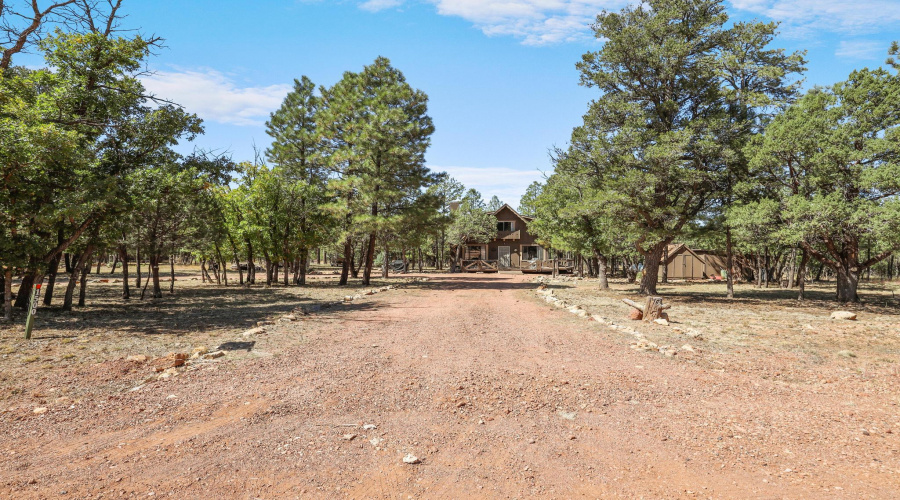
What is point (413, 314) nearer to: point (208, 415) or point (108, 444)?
point (208, 415)

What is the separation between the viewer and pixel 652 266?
19859 mm

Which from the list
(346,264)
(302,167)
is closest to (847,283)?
(346,264)

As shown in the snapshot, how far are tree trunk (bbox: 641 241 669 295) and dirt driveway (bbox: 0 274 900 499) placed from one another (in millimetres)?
12821

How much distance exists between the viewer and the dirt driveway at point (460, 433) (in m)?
3.72

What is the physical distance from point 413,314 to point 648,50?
1383 centimetres

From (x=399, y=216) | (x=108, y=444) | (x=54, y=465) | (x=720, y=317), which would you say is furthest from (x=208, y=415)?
(x=399, y=216)

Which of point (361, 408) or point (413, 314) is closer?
point (361, 408)

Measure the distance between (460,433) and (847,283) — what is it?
68.9 feet

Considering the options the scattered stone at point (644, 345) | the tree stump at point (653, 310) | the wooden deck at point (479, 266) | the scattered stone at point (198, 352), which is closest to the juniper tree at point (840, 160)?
the tree stump at point (653, 310)

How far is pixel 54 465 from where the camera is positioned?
12.9 ft

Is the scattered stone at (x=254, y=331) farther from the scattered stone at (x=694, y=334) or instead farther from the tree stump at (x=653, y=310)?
the tree stump at (x=653, y=310)

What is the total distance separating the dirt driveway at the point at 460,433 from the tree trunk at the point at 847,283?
14892 mm

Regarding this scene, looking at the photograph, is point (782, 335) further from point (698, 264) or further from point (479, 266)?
point (479, 266)

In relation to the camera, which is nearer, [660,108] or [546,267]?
[660,108]
